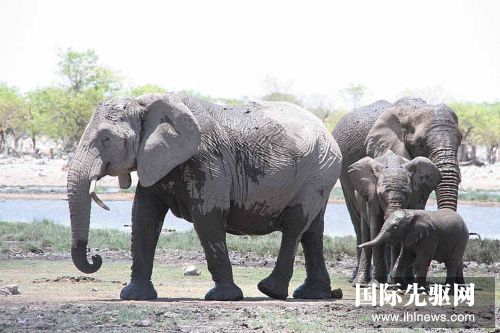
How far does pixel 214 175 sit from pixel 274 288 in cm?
147

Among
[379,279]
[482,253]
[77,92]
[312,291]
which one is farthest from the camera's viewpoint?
[77,92]

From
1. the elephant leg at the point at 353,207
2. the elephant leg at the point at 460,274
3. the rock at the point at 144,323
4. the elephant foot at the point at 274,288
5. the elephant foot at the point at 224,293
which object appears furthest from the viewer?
the elephant leg at the point at 353,207

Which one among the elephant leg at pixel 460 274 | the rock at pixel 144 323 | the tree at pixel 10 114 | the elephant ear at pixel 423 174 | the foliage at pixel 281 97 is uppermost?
the foliage at pixel 281 97

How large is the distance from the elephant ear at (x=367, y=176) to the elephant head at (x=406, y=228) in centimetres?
111

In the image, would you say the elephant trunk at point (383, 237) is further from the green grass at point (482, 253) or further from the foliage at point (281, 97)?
the foliage at point (281, 97)

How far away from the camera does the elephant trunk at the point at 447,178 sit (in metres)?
14.2

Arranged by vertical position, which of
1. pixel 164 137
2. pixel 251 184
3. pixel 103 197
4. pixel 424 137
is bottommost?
pixel 251 184

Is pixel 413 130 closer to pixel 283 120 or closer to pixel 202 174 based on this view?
pixel 283 120

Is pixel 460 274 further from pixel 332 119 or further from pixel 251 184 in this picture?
pixel 332 119

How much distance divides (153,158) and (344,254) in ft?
24.3

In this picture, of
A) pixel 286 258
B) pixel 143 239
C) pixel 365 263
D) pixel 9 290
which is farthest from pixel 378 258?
pixel 9 290

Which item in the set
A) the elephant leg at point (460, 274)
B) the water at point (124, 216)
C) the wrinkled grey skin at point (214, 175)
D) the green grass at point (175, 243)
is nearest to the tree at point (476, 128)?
the water at point (124, 216)

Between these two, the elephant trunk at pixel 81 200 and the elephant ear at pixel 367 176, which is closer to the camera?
the elephant trunk at pixel 81 200

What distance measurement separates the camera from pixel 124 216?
33.7 meters
